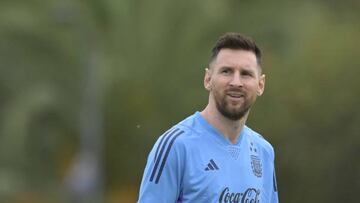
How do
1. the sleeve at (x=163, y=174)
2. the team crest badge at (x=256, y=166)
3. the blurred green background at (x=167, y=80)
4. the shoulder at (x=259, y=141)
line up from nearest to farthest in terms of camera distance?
the sleeve at (x=163, y=174) → the team crest badge at (x=256, y=166) → the shoulder at (x=259, y=141) → the blurred green background at (x=167, y=80)

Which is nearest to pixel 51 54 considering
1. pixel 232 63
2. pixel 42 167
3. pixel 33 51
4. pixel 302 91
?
pixel 33 51

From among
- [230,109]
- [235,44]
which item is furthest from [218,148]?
[235,44]

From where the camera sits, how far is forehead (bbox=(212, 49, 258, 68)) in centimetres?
634

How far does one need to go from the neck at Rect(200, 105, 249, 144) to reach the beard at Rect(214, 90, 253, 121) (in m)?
0.08

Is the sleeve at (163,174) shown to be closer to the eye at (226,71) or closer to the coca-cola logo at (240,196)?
the coca-cola logo at (240,196)

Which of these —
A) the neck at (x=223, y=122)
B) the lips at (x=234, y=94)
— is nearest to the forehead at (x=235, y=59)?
the lips at (x=234, y=94)

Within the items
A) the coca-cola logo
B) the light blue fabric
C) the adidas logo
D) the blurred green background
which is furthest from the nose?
the blurred green background

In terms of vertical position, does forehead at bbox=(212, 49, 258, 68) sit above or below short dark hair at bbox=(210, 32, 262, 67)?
below

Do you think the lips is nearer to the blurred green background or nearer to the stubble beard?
the stubble beard

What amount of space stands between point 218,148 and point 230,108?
0.27m

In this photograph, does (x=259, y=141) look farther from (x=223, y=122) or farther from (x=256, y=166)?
(x=223, y=122)

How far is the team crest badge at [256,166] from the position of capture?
6570 millimetres

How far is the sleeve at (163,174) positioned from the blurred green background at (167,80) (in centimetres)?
2053

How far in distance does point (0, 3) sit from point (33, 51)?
1528 mm
